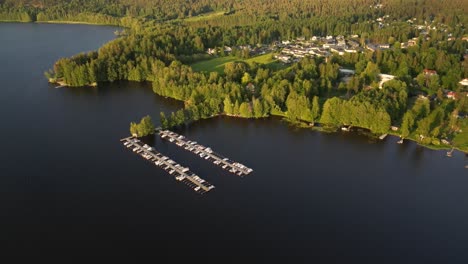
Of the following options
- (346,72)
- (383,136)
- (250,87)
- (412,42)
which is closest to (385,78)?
(346,72)

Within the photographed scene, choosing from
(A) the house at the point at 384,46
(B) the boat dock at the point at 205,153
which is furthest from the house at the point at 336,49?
(B) the boat dock at the point at 205,153

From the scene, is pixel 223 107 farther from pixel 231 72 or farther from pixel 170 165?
pixel 170 165

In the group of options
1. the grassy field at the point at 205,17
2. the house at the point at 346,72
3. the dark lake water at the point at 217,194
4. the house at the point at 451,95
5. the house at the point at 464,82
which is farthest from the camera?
the grassy field at the point at 205,17

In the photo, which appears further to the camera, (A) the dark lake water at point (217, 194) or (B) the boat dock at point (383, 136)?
(B) the boat dock at point (383, 136)

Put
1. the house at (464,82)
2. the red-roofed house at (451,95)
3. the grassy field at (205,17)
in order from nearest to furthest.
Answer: the red-roofed house at (451,95), the house at (464,82), the grassy field at (205,17)

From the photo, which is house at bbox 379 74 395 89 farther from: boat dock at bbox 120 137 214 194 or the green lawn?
boat dock at bbox 120 137 214 194

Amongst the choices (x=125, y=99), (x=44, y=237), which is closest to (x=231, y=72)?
(x=125, y=99)

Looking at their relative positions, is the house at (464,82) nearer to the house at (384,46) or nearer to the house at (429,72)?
the house at (429,72)
